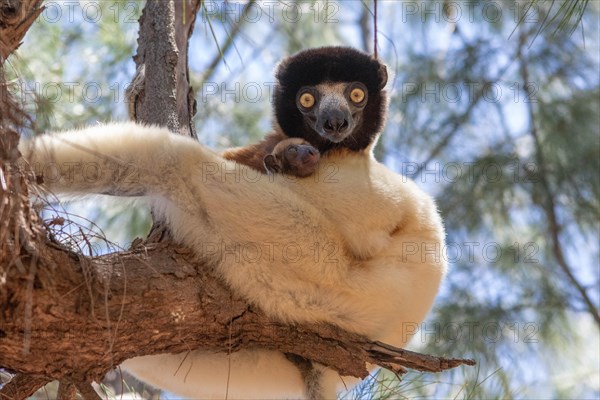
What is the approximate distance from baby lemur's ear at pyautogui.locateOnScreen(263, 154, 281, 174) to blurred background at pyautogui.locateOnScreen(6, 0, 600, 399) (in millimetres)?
3509

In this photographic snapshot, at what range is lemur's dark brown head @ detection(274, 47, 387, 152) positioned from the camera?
473 centimetres

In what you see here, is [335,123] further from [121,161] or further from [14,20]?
[14,20]

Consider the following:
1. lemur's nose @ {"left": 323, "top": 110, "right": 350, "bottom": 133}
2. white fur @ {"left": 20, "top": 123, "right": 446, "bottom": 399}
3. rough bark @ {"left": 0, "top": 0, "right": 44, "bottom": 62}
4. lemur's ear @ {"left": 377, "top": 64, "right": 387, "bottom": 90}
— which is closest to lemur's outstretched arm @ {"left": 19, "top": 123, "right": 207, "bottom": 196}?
white fur @ {"left": 20, "top": 123, "right": 446, "bottom": 399}

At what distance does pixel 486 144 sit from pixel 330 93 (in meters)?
4.78

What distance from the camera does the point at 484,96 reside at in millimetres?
9047

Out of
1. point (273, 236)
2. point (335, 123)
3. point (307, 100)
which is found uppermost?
point (307, 100)

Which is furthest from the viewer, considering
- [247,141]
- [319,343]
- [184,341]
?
[247,141]

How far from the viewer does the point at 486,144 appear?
29.9 feet

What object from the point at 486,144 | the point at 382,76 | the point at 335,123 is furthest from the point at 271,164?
the point at 486,144

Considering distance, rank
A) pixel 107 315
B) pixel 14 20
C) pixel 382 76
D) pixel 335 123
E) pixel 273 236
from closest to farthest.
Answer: pixel 107 315
pixel 14 20
pixel 273 236
pixel 335 123
pixel 382 76

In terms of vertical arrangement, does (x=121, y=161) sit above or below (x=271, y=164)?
below

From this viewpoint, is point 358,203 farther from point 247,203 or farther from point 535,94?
point 535,94

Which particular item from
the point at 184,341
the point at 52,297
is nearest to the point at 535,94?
the point at 184,341

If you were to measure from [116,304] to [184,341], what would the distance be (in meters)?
0.48
